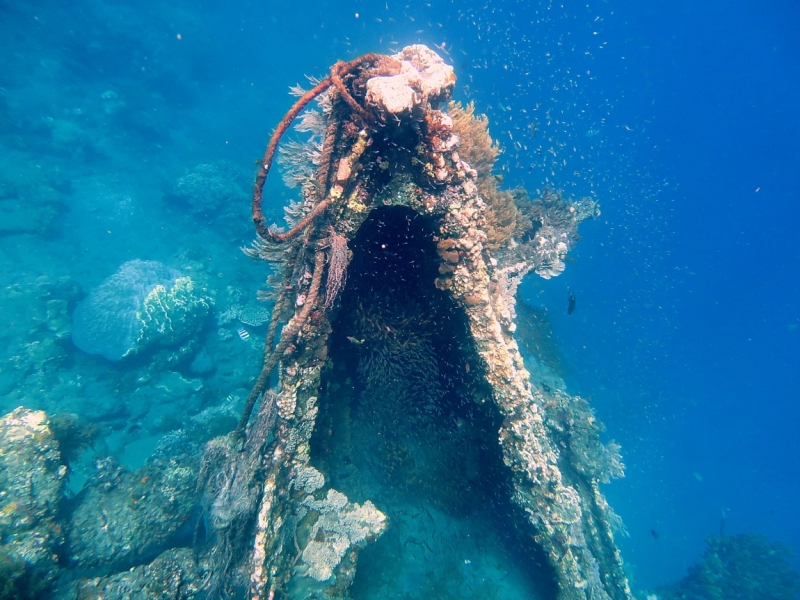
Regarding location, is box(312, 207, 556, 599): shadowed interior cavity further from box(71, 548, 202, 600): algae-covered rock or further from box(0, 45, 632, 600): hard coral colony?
box(71, 548, 202, 600): algae-covered rock

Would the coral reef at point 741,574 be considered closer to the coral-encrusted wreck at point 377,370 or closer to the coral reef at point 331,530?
the coral-encrusted wreck at point 377,370

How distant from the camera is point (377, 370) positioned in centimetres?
496

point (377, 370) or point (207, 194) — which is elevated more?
point (207, 194)

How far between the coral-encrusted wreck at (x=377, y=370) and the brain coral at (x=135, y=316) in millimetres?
8935

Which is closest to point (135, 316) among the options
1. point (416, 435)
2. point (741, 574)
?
point (416, 435)

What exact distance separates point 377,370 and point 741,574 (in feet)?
72.1

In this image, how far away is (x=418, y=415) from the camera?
5.21 metres

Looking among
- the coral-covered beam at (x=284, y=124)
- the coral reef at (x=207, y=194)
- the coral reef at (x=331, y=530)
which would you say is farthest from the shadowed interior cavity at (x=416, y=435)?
the coral reef at (x=207, y=194)

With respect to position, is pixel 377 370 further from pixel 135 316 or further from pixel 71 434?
pixel 135 316

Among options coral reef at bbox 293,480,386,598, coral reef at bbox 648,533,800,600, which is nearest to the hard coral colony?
coral reef at bbox 293,480,386,598

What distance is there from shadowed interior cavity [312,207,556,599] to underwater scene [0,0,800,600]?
33 mm

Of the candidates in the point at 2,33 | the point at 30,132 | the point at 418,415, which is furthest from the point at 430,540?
the point at 2,33

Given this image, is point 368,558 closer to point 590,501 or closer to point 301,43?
point 590,501

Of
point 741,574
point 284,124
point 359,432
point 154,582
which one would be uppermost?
point 284,124
